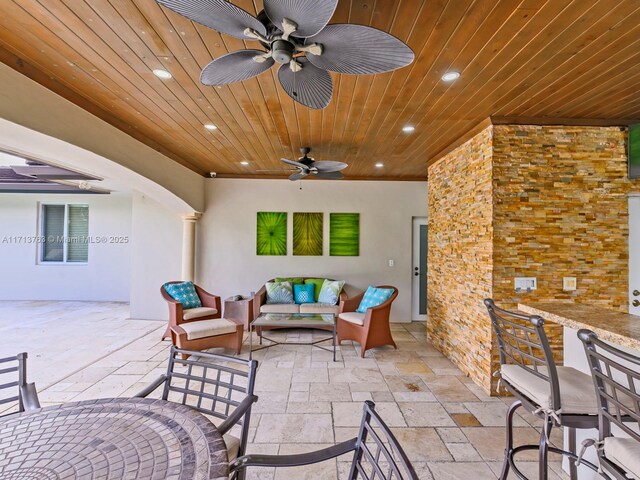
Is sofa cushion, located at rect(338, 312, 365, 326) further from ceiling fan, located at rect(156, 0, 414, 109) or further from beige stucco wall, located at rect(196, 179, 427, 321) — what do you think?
ceiling fan, located at rect(156, 0, 414, 109)

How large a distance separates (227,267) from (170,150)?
2.43 meters

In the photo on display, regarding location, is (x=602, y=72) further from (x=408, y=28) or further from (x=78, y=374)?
(x=78, y=374)

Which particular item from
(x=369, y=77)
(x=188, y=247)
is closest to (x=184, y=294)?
(x=188, y=247)

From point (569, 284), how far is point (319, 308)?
10.7ft

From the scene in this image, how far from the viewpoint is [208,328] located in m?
3.94

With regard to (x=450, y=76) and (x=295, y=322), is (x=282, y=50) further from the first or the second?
(x=295, y=322)

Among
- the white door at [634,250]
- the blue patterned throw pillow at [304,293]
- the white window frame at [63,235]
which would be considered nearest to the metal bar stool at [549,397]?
the white door at [634,250]

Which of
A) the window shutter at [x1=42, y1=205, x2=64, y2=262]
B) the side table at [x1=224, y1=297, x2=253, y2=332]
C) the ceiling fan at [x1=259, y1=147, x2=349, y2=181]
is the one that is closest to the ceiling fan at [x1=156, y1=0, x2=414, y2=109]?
the ceiling fan at [x1=259, y1=147, x2=349, y2=181]

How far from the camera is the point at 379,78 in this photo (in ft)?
7.80

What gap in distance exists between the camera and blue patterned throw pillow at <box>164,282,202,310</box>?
15.7 ft

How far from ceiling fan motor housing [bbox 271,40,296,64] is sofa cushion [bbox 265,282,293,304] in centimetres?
426

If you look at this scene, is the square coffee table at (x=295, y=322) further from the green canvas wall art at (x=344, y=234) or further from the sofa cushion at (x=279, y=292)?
the green canvas wall art at (x=344, y=234)

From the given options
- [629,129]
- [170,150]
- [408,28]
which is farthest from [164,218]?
[629,129]

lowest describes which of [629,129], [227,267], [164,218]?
[227,267]
